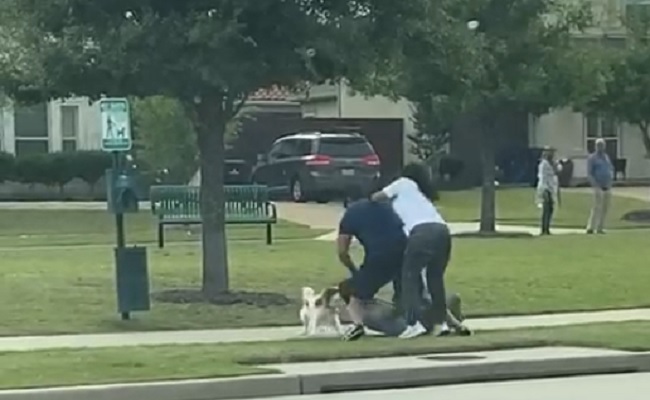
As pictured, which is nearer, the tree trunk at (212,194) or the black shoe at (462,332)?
the black shoe at (462,332)

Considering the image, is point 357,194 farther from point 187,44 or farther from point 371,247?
point 371,247

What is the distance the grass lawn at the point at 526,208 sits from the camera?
37.8 m

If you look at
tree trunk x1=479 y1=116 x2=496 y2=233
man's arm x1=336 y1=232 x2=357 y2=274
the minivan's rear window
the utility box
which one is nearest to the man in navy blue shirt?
man's arm x1=336 y1=232 x2=357 y2=274

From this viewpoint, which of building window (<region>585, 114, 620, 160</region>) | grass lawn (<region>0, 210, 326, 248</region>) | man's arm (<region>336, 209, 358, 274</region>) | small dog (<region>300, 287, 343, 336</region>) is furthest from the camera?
building window (<region>585, 114, 620, 160</region>)

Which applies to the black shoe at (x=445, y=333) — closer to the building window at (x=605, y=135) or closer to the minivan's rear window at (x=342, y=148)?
the minivan's rear window at (x=342, y=148)

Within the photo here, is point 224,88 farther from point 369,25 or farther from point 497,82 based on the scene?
point 497,82

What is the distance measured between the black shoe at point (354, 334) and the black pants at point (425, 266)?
0.49 meters

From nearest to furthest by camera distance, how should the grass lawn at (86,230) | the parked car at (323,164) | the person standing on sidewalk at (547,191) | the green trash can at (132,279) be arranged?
the green trash can at (132,279), the grass lawn at (86,230), the person standing on sidewalk at (547,191), the parked car at (323,164)

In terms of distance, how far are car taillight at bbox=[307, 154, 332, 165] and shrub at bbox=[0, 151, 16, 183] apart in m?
8.14

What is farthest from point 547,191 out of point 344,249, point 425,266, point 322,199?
point 425,266

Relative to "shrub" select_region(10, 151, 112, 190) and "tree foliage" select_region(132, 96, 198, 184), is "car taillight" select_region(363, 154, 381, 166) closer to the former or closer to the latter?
"tree foliage" select_region(132, 96, 198, 184)

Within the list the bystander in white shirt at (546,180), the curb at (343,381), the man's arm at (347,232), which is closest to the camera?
the curb at (343,381)

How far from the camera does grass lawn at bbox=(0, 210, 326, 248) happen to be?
30.6 m

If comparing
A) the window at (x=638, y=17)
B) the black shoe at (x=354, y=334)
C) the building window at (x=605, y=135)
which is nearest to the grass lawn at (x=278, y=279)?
the black shoe at (x=354, y=334)
